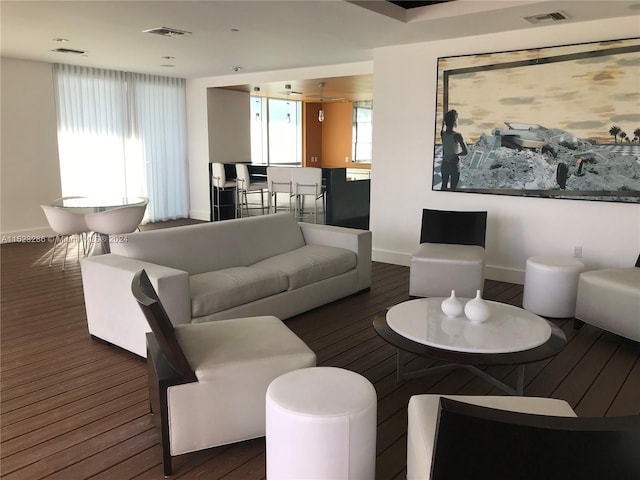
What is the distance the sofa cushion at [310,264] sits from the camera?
3943 mm

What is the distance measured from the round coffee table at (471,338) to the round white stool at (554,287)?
120 cm

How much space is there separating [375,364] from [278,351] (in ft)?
3.60

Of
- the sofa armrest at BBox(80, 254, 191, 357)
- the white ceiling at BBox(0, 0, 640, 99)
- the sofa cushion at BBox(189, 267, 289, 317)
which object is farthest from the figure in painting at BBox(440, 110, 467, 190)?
the sofa armrest at BBox(80, 254, 191, 357)

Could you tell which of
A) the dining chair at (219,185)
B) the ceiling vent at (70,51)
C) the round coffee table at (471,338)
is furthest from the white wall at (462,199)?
the ceiling vent at (70,51)

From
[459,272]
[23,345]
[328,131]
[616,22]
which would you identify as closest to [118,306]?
[23,345]

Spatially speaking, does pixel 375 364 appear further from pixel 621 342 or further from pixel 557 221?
pixel 557 221

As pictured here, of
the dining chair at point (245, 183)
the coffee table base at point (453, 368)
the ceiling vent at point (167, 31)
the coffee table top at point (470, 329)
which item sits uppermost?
the ceiling vent at point (167, 31)

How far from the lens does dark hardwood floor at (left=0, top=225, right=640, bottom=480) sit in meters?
2.22

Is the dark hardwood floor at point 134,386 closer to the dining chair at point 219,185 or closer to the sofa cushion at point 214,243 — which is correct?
the sofa cushion at point 214,243

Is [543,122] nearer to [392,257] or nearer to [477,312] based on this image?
[392,257]

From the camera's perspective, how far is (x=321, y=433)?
66.4 inches

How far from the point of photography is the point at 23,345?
349 centimetres

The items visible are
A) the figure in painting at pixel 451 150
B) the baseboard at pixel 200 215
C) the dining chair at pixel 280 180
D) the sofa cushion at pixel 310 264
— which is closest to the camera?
the sofa cushion at pixel 310 264

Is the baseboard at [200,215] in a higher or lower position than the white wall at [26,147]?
lower
